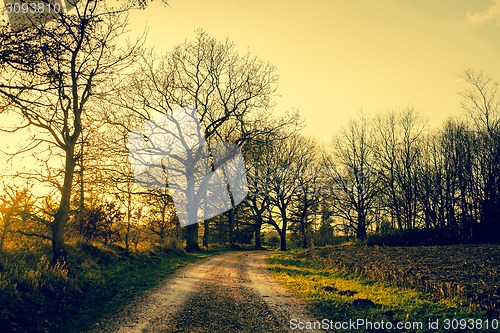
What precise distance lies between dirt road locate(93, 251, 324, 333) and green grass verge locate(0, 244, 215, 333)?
77cm

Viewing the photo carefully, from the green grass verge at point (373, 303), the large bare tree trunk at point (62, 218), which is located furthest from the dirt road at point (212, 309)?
the large bare tree trunk at point (62, 218)

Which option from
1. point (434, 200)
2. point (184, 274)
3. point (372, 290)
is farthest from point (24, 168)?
point (434, 200)

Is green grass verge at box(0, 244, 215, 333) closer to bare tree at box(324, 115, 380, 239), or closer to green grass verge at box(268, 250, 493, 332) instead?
green grass verge at box(268, 250, 493, 332)

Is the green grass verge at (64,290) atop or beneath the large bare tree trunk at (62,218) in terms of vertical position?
beneath

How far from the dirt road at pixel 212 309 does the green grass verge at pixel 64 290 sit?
2.52 ft

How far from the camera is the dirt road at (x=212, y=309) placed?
24.7 feet

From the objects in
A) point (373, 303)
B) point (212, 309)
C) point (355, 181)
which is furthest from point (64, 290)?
point (355, 181)

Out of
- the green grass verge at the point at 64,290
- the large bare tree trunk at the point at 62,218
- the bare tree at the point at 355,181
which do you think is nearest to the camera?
the green grass verge at the point at 64,290

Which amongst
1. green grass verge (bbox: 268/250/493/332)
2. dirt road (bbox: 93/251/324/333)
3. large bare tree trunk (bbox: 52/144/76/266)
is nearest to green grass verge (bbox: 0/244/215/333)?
large bare tree trunk (bbox: 52/144/76/266)

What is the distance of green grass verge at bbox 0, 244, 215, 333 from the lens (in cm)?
773

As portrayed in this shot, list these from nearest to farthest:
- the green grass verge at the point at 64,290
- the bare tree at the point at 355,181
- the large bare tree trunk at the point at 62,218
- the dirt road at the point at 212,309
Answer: the dirt road at the point at 212,309 → the green grass verge at the point at 64,290 → the large bare tree trunk at the point at 62,218 → the bare tree at the point at 355,181

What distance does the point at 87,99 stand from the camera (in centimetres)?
1426

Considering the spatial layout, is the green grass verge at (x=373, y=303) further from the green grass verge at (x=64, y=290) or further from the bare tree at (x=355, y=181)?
the bare tree at (x=355, y=181)

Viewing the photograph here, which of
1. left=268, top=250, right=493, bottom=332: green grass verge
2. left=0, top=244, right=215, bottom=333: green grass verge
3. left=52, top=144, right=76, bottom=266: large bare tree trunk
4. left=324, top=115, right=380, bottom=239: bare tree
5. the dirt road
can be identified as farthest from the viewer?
left=324, top=115, right=380, bottom=239: bare tree
